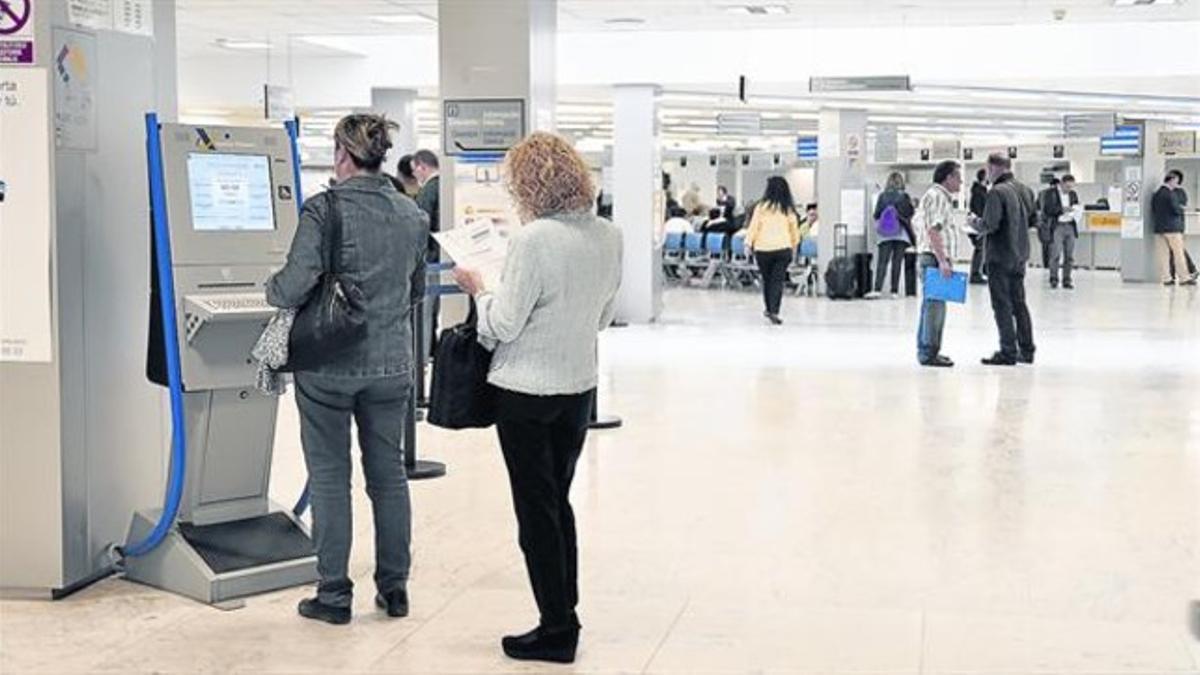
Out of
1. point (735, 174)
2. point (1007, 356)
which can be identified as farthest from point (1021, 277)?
point (735, 174)

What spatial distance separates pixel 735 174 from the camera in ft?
113

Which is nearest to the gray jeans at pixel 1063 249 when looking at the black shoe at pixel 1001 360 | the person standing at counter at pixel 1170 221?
the person standing at counter at pixel 1170 221

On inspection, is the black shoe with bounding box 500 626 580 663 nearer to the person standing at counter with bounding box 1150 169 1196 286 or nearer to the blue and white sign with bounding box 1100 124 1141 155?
the person standing at counter with bounding box 1150 169 1196 286

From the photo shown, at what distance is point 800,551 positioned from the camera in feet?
17.1

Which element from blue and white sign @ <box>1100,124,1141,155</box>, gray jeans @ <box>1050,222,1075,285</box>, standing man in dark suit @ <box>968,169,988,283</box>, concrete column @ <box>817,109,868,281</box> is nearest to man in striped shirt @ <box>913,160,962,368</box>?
standing man in dark suit @ <box>968,169,988,283</box>

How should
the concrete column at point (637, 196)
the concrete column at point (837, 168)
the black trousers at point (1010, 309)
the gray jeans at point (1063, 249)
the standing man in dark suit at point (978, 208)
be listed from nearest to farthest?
the black trousers at point (1010, 309) → the concrete column at point (637, 196) → the standing man in dark suit at point (978, 208) → the concrete column at point (837, 168) → the gray jeans at point (1063, 249)

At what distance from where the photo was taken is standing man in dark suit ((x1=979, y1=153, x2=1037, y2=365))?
10.4 m

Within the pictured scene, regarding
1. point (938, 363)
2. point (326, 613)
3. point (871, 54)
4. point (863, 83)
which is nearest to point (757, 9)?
point (863, 83)

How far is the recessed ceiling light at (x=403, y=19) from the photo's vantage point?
13009 mm

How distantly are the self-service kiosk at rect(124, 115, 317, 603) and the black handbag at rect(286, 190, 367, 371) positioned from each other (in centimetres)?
41

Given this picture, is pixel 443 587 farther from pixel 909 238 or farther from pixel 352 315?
pixel 909 238

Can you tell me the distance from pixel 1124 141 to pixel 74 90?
19.2 meters

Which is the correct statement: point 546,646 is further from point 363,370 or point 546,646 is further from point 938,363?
point 938,363

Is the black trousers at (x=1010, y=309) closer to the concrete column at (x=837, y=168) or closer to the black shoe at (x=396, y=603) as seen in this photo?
the black shoe at (x=396, y=603)
